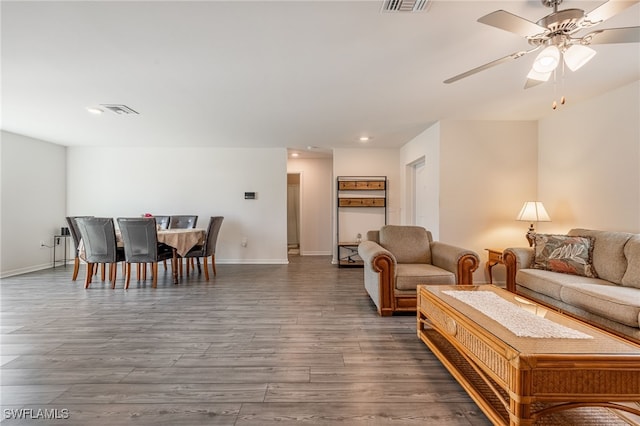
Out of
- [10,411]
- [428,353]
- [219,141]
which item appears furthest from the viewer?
[219,141]

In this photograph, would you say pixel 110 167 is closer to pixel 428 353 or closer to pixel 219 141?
pixel 219 141

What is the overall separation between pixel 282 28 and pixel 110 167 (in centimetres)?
532

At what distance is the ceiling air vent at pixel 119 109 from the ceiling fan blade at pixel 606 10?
415 centimetres

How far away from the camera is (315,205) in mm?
6801

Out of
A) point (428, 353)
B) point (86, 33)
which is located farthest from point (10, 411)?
point (428, 353)

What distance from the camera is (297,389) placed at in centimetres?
166

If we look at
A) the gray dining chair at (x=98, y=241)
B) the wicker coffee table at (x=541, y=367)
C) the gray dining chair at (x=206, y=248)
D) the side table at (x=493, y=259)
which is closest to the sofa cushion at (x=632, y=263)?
the side table at (x=493, y=259)

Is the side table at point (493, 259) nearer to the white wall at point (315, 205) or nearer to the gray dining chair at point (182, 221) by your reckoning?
the white wall at point (315, 205)

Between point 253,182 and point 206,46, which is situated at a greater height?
point 206,46

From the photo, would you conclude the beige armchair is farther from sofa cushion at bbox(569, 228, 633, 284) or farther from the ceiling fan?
the ceiling fan

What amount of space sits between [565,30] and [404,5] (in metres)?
0.91

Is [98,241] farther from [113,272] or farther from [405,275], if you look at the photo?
[405,275]

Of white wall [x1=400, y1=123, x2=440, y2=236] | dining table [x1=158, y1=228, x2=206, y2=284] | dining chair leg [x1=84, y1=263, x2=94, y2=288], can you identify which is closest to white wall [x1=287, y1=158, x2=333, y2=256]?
white wall [x1=400, y1=123, x2=440, y2=236]

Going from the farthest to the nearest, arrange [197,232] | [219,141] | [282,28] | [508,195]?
[219,141], [197,232], [508,195], [282,28]
